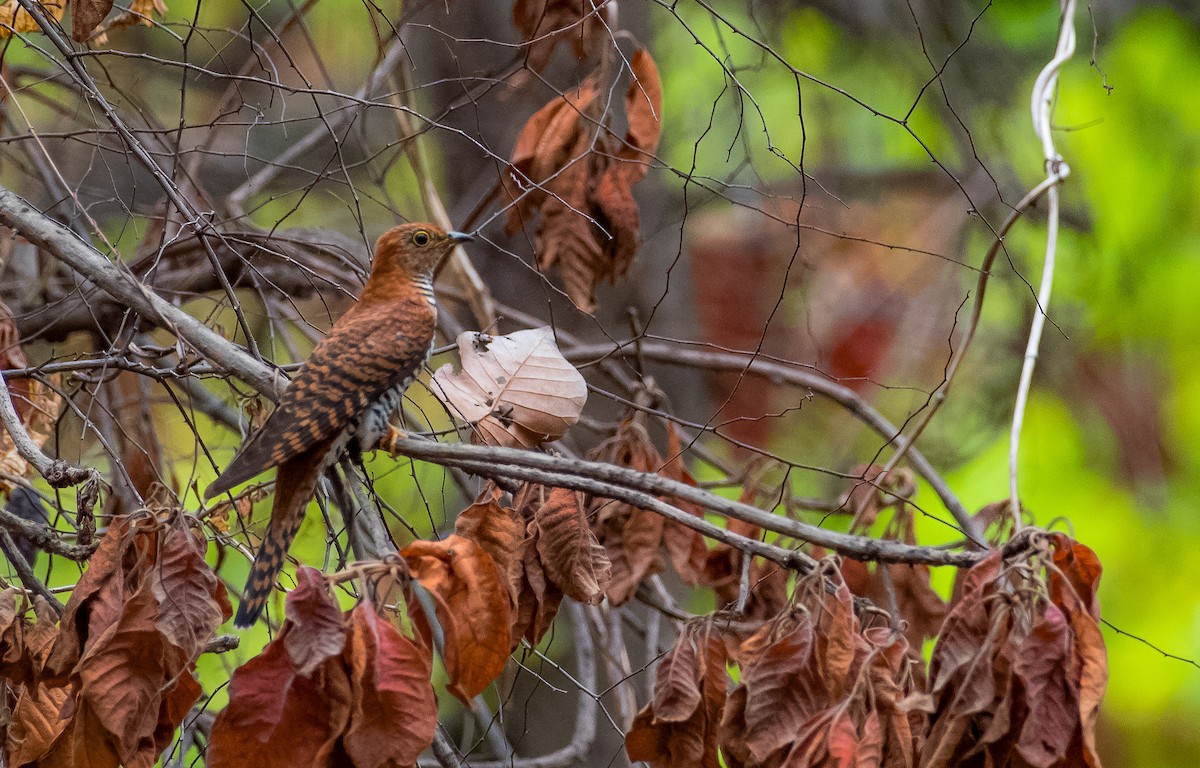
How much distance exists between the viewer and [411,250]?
384 cm

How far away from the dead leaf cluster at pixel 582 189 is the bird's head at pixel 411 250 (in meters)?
0.32

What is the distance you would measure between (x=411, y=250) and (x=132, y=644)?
2023 mm

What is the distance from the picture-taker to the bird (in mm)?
2660

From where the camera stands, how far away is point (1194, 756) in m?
7.01

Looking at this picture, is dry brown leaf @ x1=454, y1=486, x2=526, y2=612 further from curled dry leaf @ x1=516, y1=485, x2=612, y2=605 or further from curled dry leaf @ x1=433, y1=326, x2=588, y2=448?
curled dry leaf @ x1=433, y1=326, x2=588, y2=448

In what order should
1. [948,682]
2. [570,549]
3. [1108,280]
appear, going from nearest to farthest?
[948,682]
[570,549]
[1108,280]

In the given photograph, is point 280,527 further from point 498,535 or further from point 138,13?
point 138,13

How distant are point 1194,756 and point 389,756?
664 cm

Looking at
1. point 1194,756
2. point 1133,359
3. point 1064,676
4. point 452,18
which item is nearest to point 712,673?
point 1064,676

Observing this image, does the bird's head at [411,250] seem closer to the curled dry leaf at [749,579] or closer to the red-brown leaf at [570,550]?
the curled dry leaf at [749,579]

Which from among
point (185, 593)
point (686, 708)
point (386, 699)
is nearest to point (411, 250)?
point (185, 593)

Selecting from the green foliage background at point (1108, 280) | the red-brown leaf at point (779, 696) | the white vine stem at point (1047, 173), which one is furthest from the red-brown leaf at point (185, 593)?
the green foliage background at point (1108, 280)

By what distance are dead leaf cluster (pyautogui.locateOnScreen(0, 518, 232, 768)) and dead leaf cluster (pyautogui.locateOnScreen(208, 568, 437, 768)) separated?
0.22 meters

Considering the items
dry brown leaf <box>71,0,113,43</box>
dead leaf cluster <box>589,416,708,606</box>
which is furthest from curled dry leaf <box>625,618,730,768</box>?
dry brown leaf <box>71,0,113,43</box>
